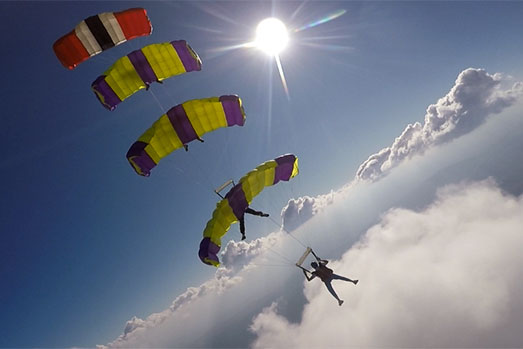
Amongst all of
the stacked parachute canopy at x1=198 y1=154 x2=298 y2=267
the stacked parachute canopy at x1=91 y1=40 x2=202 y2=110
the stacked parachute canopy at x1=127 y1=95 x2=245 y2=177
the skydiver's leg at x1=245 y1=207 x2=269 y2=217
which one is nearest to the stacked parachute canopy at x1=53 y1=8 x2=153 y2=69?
the stacked parachute canopy at x1=91 y1=40 x2=202 y2=110

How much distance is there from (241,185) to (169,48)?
7786mm

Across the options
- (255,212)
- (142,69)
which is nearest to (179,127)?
(142,69)

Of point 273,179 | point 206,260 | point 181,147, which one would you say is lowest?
point 206,260

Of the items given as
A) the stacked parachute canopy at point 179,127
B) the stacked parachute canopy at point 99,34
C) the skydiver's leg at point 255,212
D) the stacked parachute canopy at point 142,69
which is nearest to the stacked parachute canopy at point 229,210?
the skydiver's leg at point 255,212

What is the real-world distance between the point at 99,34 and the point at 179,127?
18.7 ft

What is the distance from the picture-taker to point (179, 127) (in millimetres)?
13375

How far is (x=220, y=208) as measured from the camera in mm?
14180

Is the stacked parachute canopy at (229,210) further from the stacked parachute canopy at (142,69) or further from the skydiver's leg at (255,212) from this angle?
the stacked parachute canopy at (142,69)

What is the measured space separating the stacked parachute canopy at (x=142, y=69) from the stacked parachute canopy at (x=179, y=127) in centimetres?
268

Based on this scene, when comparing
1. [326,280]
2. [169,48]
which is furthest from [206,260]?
[169,48]

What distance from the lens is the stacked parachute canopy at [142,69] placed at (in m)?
13.9

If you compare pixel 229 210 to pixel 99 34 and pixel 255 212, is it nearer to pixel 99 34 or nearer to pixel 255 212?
pixel 255 212

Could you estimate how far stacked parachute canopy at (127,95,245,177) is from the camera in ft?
43.2

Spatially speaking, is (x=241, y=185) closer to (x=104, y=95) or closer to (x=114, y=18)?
(x=104, y=95)
